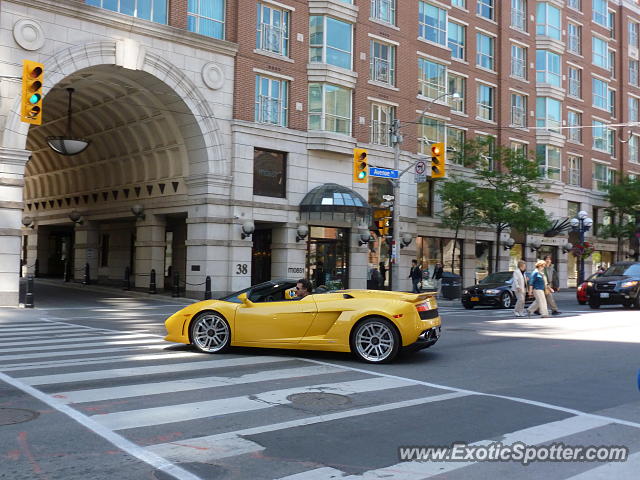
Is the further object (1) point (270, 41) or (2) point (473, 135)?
(2) point (473, 135)

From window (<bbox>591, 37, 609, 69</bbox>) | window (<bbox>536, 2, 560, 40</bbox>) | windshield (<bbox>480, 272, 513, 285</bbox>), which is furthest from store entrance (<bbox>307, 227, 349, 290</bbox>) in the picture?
window (<bbox>591, 37, 609, 69</bbox>)

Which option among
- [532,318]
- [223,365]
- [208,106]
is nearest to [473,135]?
[208,106]

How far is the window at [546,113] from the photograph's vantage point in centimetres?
4156

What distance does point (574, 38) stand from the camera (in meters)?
44.9

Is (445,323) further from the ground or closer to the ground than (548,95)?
closer to the ground

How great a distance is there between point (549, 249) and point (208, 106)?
27.4m

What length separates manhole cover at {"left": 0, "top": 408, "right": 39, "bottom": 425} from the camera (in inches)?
233

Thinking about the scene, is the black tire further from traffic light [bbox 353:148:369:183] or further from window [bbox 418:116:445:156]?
window [bbox 418:116:445:156]

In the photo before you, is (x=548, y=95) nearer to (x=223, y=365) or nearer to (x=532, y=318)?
(x=532, y=318)

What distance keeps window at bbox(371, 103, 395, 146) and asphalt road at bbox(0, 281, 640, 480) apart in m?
20.8

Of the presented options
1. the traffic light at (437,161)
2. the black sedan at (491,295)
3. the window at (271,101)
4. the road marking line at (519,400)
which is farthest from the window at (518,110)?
the road marking line at (519,400)

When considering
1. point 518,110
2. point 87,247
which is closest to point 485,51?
point 518,110

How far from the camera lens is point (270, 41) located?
1113 inches

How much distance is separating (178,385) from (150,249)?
2281 cm
